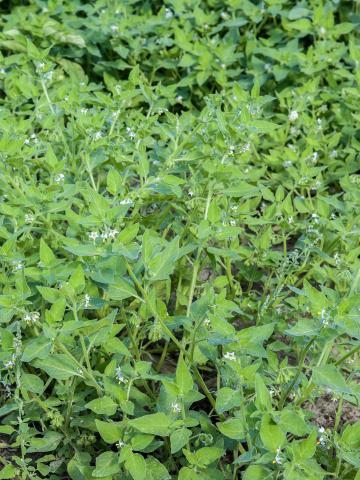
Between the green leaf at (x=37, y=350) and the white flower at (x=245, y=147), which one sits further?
the white flower at (x=245, y=147)

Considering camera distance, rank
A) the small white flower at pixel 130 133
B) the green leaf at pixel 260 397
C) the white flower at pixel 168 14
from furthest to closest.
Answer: the white flower at pixel 168 14 → the small white flower at pixel 130 133 → the green leaf at pixel 260 397

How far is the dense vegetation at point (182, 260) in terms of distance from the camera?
103 inches

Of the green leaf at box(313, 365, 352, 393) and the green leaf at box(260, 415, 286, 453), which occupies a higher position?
the green leaf at box(313, 365, 352, 393)

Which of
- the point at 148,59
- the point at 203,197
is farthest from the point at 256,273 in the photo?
the point at 148,59

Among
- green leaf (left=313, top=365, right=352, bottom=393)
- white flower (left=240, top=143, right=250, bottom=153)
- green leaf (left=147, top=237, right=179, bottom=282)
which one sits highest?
white flower (left=240, top=143, right=250, bottom=153)

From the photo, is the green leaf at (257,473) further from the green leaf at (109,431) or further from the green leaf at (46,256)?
the green leaf at (46,256)

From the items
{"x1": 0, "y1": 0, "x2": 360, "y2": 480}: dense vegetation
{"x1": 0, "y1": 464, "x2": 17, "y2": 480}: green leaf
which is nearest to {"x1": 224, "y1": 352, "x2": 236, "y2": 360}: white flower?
{"x1": 0, "y1": 0, "x2": 360, "y2": 480}: dense vegetation

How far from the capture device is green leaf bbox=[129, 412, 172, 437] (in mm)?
2486

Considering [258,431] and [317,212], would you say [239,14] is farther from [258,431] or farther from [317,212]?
[258,431]

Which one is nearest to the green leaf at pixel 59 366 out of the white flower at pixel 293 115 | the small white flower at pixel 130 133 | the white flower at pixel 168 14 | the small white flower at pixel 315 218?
the small white flower at pixel 130 133

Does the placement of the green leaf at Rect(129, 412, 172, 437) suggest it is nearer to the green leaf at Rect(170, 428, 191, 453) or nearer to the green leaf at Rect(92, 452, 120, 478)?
the green leaf at Rect(170, 428, 191, 453)

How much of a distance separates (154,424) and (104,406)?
0.22 meters

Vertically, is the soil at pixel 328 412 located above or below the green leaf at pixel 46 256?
below

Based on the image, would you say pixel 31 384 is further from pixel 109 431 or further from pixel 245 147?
pixel 245 147
